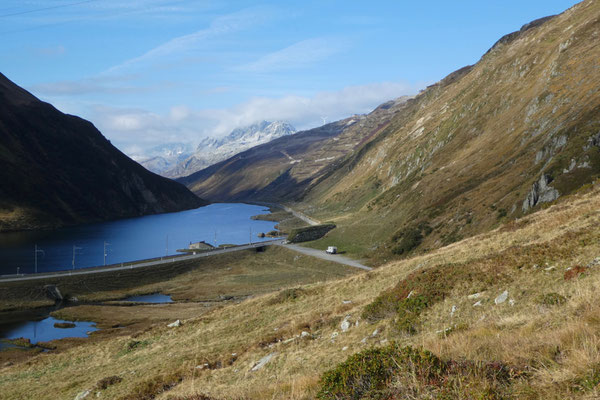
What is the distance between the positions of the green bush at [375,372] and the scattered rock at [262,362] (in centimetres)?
857

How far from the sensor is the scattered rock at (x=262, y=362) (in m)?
17.0

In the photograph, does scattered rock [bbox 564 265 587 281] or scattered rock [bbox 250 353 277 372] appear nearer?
scattered rock [bbox 564 265 587 281]

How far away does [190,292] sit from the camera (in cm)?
7762

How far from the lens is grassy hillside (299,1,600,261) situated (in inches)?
2227

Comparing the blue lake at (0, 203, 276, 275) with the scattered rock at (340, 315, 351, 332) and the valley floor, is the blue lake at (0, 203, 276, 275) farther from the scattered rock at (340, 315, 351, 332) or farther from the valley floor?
the scattered rock at (340, 315, 351, 332)

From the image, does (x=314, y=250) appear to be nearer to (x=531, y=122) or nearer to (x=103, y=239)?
(x=531, y=122)

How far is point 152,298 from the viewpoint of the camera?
7694 centimetres

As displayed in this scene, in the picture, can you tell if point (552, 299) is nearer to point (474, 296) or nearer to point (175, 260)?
point (474, 296)

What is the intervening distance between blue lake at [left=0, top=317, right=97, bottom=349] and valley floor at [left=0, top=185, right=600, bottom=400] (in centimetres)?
2018

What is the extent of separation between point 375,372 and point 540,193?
51095 mm

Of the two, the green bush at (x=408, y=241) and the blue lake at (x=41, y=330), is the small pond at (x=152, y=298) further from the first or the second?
the green bush at (x=408, y=241)

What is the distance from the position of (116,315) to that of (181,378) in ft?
166

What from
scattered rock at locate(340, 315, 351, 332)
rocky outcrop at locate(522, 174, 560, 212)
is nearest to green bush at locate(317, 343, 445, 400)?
scattered rock at locate(340, 315, 351, 332)

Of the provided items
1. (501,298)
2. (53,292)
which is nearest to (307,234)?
(53,292)
